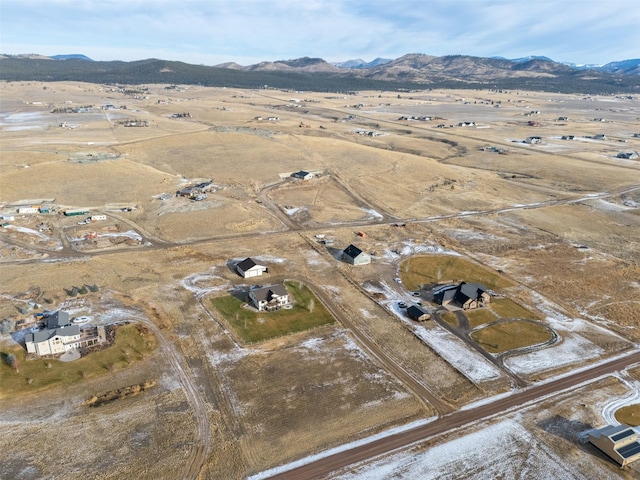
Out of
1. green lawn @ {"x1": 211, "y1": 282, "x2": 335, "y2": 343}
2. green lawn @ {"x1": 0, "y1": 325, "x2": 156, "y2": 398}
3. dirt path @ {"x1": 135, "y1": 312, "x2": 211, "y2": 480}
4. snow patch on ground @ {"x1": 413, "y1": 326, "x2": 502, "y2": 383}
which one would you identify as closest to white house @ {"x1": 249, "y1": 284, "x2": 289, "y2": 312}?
green lawn @ {"x1": 211, "y1": 282, "x2": 335, "y2": 343}

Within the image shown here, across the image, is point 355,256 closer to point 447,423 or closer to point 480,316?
point 480,316

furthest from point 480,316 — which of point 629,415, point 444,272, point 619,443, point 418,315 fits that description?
point 619,443

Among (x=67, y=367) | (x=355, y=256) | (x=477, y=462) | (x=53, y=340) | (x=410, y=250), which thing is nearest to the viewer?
(x=477, y=462)

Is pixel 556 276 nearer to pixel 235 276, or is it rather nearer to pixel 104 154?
pixel 235 276

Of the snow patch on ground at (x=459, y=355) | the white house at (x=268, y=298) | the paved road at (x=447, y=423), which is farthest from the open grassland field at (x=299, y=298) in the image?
the white house at (x=268, y=298)

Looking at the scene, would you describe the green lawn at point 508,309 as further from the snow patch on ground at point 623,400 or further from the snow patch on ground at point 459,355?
the snow patch on ground at point 623,400

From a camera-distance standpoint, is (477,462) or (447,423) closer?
(477,462)
